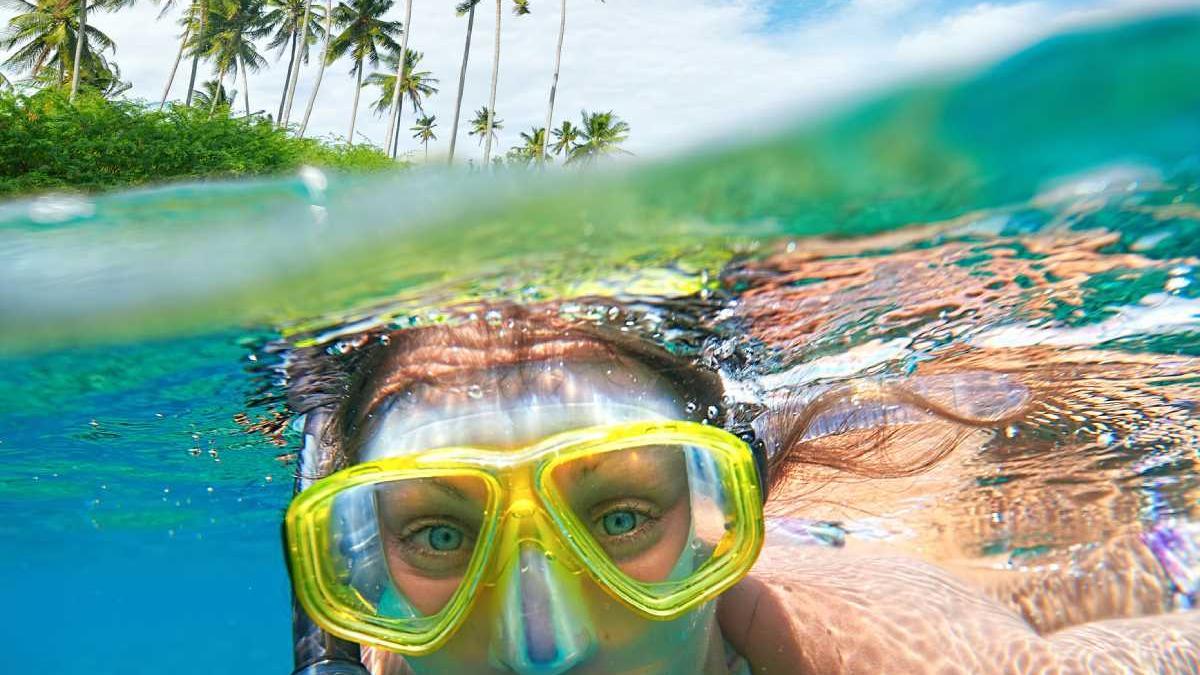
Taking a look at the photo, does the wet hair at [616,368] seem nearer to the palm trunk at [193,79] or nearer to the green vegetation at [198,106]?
the green vegetation at [198,106]

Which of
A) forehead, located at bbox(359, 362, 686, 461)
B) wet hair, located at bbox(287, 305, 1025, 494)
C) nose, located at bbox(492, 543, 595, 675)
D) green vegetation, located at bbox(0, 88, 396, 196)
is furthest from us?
green vegetation, located at bbox(0, 88, 396, 196)

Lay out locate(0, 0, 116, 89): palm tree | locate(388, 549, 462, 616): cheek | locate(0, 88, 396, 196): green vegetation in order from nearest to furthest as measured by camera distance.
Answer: locate(388, 549, 462, 616): cheek, locate(0, 88, 396, 196): green vegetation, locate(0, 0, 116, 89): palm tree

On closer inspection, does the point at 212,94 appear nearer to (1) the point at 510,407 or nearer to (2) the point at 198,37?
(2) the point at 198,37

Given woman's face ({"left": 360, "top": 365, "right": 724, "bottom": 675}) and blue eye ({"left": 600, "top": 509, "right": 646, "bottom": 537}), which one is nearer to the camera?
woman's face ({"left": 360, "top": 365, "right": 724, "bottom": 675})

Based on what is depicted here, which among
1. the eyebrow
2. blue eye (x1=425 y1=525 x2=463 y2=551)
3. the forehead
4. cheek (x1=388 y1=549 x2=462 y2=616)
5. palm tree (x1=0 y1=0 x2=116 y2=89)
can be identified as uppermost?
palm tree (x1=0 y1=0 x2=116 y2=89)

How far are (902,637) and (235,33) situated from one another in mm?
71202

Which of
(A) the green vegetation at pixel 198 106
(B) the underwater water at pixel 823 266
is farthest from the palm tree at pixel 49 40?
(B) the underwater water at pixel 823 266

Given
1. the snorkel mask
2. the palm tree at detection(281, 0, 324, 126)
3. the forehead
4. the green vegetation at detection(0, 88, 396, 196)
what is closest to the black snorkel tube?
the snorkel mask

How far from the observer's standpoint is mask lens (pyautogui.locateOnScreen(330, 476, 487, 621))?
3.59 meters

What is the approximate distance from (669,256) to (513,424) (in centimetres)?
164

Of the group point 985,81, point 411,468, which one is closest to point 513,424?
point 411,468

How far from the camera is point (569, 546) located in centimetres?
342

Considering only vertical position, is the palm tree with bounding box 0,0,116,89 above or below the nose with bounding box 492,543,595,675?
above

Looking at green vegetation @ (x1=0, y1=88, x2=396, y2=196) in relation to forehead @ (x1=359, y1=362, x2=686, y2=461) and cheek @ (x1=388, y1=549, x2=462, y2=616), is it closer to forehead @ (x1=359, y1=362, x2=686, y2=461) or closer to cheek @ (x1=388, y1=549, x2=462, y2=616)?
forehead @ (x1=359, y1=362, x2=686, y2=461)
